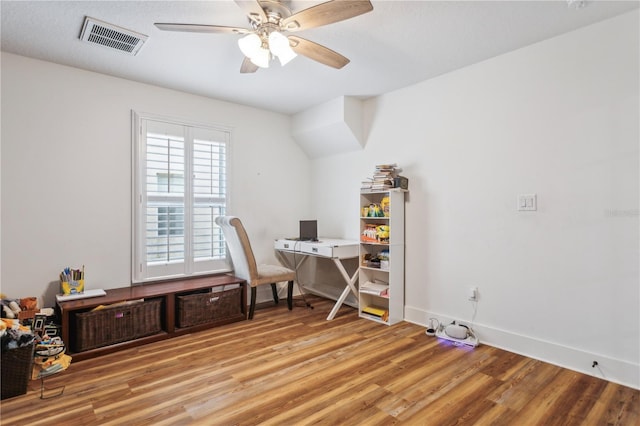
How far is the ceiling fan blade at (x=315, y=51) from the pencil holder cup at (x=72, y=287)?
8.61 ft

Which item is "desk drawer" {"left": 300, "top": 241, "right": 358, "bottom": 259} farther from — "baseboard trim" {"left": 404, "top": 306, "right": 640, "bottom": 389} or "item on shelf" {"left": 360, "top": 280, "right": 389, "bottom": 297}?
"baseboard trim" {"left": 404, "top": 306, "right": 640, "bottom": 389}

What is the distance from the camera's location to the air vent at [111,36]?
234cm

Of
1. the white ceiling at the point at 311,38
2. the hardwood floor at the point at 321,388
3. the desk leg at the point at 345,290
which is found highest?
the white ceiling at the point at 311,38

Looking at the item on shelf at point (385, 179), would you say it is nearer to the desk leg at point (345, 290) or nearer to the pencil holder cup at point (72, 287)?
the desk leg at point (345, 290)

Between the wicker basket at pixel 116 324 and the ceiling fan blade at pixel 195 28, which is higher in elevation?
the ceiling fan blade at pixel 195 28

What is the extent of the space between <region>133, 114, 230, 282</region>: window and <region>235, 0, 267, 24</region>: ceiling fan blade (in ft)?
6.41

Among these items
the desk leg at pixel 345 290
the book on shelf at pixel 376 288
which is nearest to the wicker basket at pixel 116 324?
the desk leg at pixel 345 290

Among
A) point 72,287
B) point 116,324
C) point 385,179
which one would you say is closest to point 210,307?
point 116,324

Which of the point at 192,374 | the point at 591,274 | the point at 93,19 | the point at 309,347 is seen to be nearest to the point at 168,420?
the point at 192,374

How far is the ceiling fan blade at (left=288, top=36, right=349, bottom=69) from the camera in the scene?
6.91ft

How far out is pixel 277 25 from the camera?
204cm

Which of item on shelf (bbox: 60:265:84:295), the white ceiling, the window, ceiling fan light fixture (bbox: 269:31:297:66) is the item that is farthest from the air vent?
item on shelf (bbox: 60:265:84:295)

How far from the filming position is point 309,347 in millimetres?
2824

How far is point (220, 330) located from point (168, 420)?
143 cm
